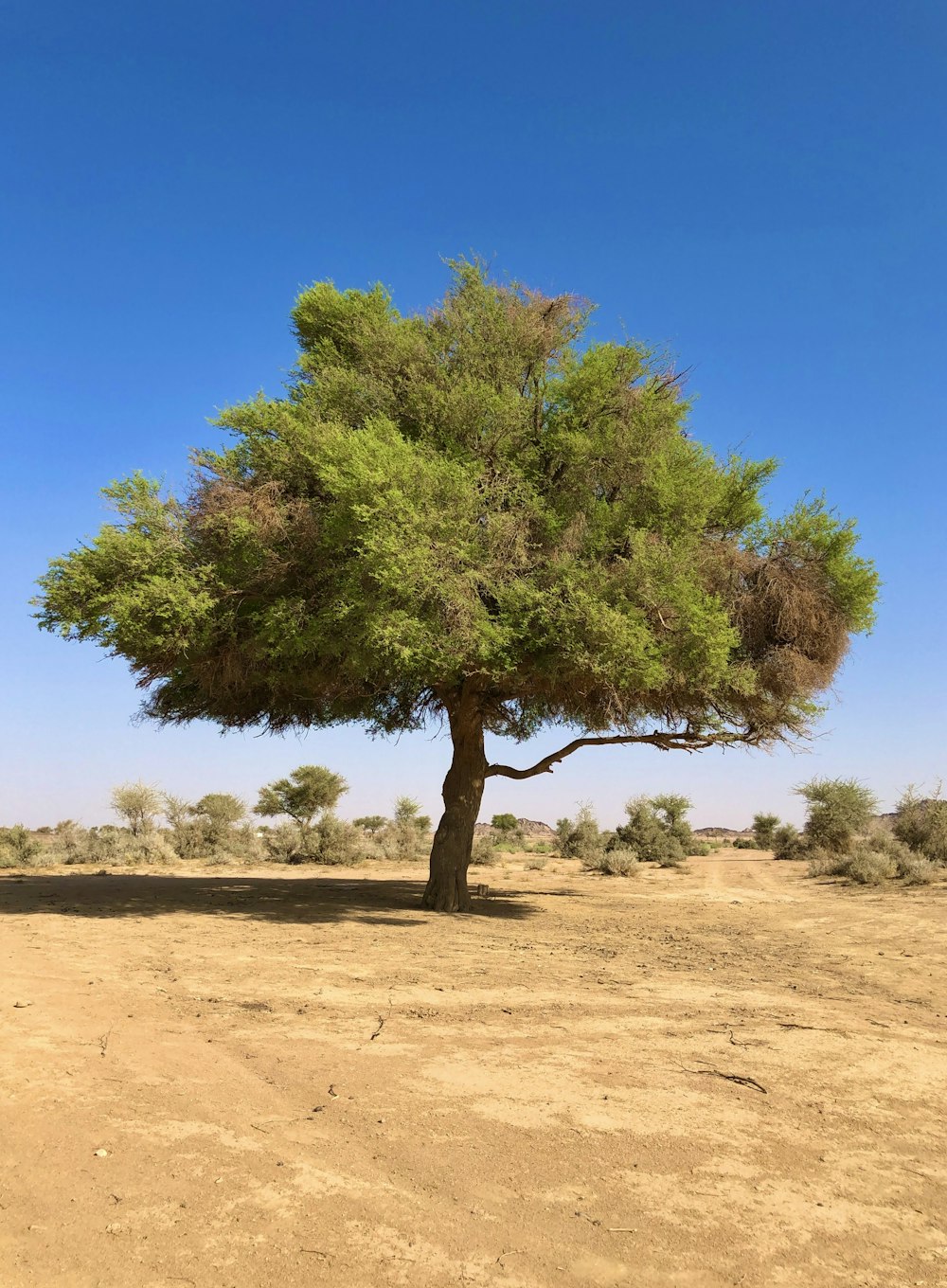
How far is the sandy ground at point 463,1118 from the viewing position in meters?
3.66

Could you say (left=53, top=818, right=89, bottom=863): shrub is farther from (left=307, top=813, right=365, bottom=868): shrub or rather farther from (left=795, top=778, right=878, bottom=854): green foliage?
(left=795, top=778, right=878, bottom=854): green foliage

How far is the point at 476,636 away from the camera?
44.0ft

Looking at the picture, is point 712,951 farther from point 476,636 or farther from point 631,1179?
point 631,1179

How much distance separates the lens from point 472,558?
13938 mm

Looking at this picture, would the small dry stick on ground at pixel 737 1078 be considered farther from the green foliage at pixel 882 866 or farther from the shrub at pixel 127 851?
the shrub at pixel 127 851

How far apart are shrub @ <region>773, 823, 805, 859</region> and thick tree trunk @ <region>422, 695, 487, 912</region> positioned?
22.4 meters

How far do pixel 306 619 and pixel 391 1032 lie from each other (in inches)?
331

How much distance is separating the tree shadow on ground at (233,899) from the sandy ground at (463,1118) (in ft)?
12.6

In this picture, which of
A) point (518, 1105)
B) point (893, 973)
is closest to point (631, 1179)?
point (518, 1105)

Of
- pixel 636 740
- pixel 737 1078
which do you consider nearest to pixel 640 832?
pixel 636 740

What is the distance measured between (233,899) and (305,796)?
26765mm

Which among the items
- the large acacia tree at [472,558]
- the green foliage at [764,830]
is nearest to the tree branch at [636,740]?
the large acacia tree at [472,558]

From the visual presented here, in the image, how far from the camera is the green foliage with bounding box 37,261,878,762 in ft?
44.5

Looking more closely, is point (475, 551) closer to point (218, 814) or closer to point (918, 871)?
point (918, 871)
